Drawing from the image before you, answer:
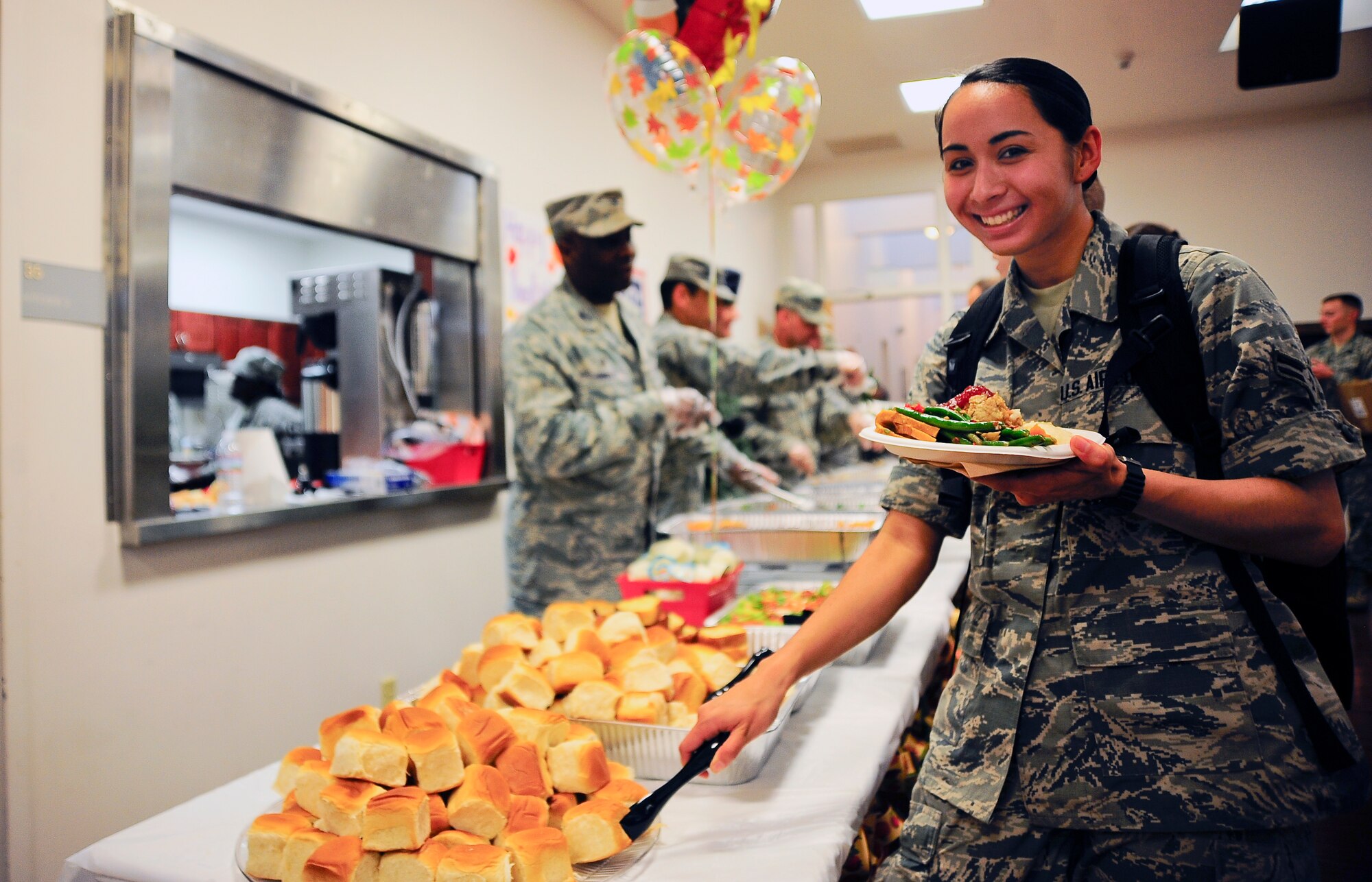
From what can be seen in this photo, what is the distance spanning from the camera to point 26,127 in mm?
1861

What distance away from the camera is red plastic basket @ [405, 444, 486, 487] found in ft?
10.6

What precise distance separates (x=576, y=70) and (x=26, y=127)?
283cm

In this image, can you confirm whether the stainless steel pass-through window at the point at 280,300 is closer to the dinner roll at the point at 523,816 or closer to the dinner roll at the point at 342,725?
the dinner roll at the point at 342,725

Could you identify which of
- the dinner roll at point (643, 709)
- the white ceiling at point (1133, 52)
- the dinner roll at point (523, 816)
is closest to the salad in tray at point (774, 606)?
the dinner roll at point (643, 709)

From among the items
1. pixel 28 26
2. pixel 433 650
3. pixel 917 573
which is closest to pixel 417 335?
pixel 433 650

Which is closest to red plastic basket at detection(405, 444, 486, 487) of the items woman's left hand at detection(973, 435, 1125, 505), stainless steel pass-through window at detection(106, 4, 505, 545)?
stainless steel pass-through window at detection(106, 4, 505, 545)

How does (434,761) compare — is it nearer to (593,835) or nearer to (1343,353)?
(593,835)

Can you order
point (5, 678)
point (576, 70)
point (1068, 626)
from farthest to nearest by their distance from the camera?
1. point (576, 70)
2. point (5, 678)
3. point (1068, 626)

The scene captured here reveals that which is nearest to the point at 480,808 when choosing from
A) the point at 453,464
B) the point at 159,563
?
the point at 159,563

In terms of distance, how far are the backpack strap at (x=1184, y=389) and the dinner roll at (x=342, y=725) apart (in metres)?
0.94

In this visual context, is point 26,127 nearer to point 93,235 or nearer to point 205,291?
point 93,235

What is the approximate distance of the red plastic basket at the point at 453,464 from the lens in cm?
324

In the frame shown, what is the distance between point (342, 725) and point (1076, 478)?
90cm

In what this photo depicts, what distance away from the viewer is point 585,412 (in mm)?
2525
